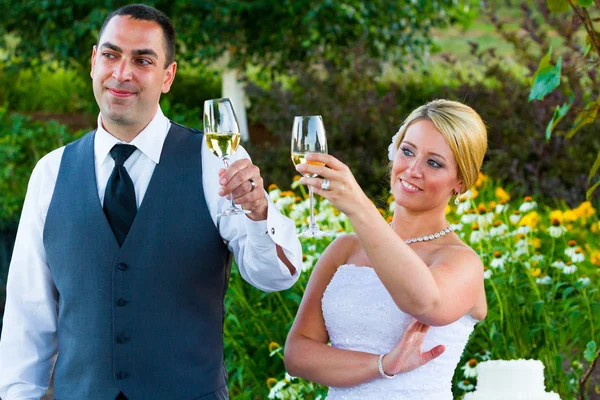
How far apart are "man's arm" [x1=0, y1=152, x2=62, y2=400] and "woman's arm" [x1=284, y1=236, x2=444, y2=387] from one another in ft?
2.21

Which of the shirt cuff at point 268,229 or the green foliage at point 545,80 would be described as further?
the green foliage at point 545,80

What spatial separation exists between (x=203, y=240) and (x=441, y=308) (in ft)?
2.09

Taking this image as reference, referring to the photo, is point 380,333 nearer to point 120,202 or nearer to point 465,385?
point 120,202

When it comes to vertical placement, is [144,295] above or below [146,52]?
below

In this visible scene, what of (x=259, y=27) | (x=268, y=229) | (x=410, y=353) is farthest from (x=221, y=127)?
(x=259, y=27)

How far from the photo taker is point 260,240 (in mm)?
2322

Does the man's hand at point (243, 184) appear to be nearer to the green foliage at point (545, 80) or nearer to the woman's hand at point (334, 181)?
the woman's hand at point (334, 181)

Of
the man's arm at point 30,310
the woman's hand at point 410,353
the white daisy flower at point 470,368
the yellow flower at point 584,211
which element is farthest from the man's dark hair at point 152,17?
the yellow flower at point 584,211

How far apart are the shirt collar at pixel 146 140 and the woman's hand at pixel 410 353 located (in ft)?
2.66

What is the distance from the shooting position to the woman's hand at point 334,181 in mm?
1892

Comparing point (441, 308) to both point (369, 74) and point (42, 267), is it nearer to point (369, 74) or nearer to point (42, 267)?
point (42, 267)

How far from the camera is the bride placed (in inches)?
95.5

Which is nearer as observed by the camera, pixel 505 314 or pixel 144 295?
pixel 144 295

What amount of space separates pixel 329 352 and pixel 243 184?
63cm
